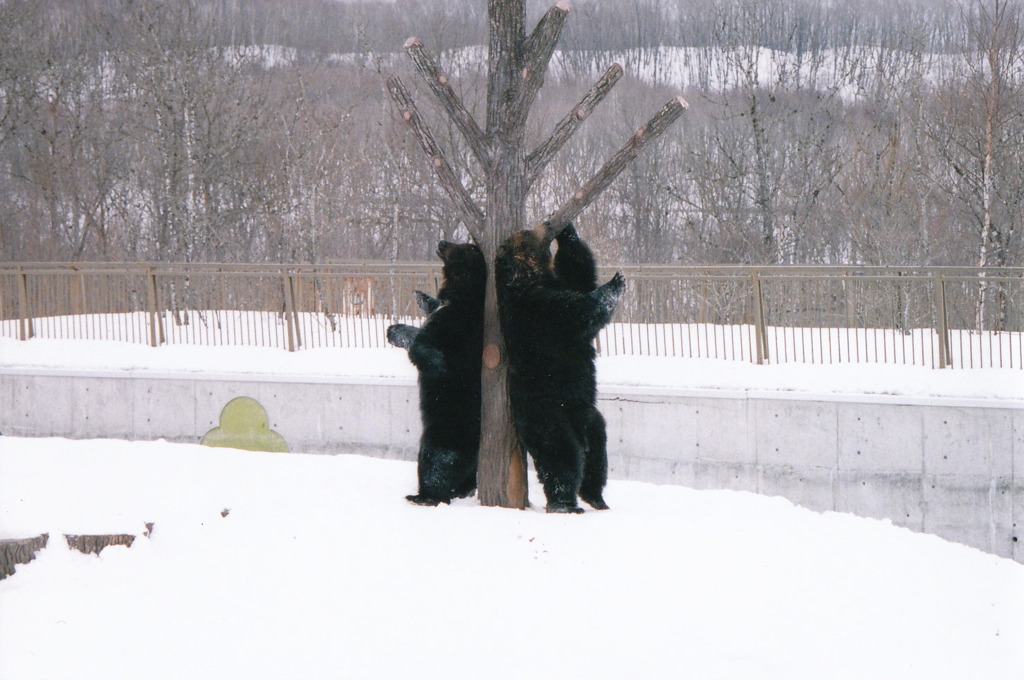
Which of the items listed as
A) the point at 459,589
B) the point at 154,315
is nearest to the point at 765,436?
the point at 459,589

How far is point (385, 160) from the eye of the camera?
28.9 metres

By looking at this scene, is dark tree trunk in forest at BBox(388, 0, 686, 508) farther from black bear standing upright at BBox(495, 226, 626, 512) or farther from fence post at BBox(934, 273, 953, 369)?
fence post at BBox(934, 273, 953, 369)

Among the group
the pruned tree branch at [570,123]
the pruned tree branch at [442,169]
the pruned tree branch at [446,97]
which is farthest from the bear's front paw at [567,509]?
the pruned tree branch at [446,97]

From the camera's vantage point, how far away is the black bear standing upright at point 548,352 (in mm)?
6008

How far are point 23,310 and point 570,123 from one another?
12855 mm

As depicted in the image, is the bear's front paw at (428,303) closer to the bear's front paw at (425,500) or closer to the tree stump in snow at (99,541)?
the bear's front paw at (425,500)

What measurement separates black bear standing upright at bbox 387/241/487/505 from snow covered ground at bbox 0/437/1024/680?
0.41 m

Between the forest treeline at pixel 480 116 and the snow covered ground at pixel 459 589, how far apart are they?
50.8 feet

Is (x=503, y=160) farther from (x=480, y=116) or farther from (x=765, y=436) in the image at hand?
(x=480, y=116)

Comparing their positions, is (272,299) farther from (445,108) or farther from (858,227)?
(858,227)

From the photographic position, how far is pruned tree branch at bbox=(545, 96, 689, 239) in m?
6.13

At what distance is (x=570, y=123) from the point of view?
21.0ft

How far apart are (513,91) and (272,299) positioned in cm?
992

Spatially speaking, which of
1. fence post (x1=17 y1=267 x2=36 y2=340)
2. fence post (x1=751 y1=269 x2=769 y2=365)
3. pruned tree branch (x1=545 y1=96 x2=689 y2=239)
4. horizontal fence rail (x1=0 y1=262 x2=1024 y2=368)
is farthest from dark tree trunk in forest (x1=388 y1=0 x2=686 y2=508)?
fence post (x1=17 y1=267 x2=36 y2=340)
